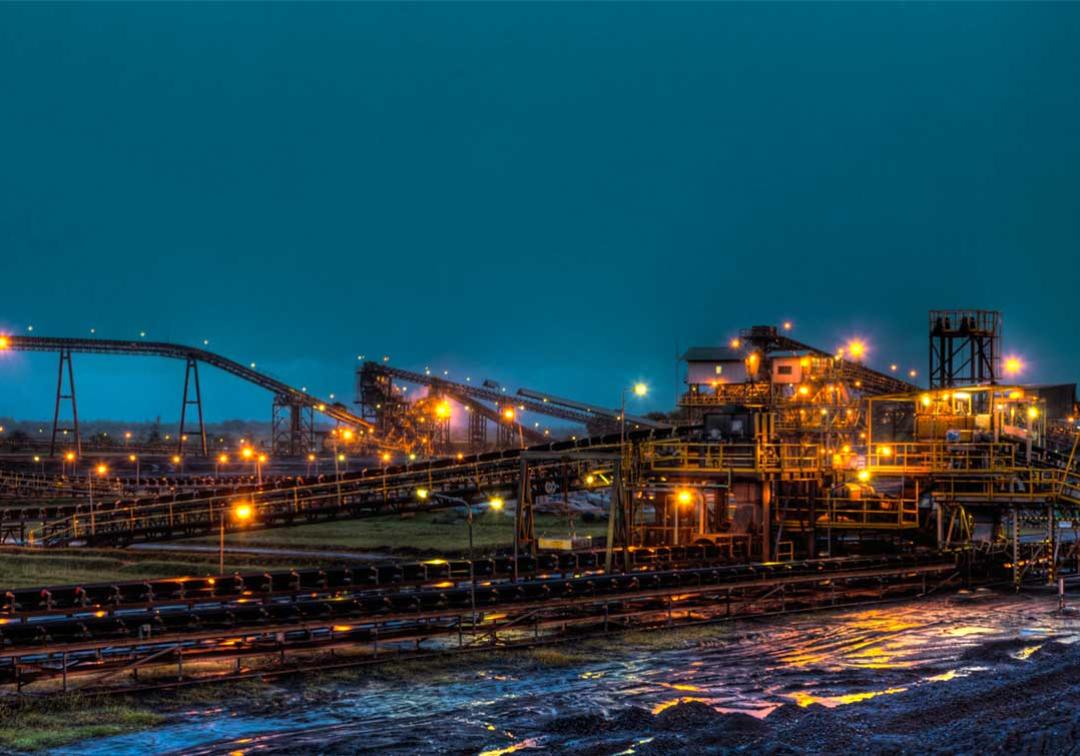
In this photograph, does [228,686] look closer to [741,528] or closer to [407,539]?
[741,528]

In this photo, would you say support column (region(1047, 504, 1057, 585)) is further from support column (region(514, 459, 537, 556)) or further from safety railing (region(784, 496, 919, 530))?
support column (region(514, 459, 537, 556))

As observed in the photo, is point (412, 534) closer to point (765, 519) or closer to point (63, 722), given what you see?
point (765, 519)

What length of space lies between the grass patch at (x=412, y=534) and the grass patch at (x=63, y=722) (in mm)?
29643

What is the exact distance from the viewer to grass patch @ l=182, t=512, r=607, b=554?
52.6m

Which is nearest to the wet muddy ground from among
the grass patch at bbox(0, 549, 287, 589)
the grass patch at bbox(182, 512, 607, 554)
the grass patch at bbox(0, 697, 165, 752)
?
the grass patch at bbox(0, 697, 165, 752)

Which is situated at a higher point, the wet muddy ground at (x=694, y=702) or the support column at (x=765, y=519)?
the support column at (x=765, y=519)

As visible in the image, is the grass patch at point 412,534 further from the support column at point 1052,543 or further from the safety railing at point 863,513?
the support column at point 1052,543

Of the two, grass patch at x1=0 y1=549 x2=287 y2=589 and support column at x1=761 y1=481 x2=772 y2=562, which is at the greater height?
support column at x1=761 y1=481 x2=772 y2=562

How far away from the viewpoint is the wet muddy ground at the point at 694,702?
17266 millimetres

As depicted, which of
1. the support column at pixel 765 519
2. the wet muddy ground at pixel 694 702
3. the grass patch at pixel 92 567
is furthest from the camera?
the grass patch at pixel 92 567

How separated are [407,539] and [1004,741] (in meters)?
41.6

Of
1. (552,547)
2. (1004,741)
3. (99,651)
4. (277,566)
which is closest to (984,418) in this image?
(552,547)

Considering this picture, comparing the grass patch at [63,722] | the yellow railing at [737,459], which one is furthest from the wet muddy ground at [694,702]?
the yellow railing at [737,459]

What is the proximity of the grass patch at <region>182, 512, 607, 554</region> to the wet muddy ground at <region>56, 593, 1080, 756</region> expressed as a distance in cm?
2566
